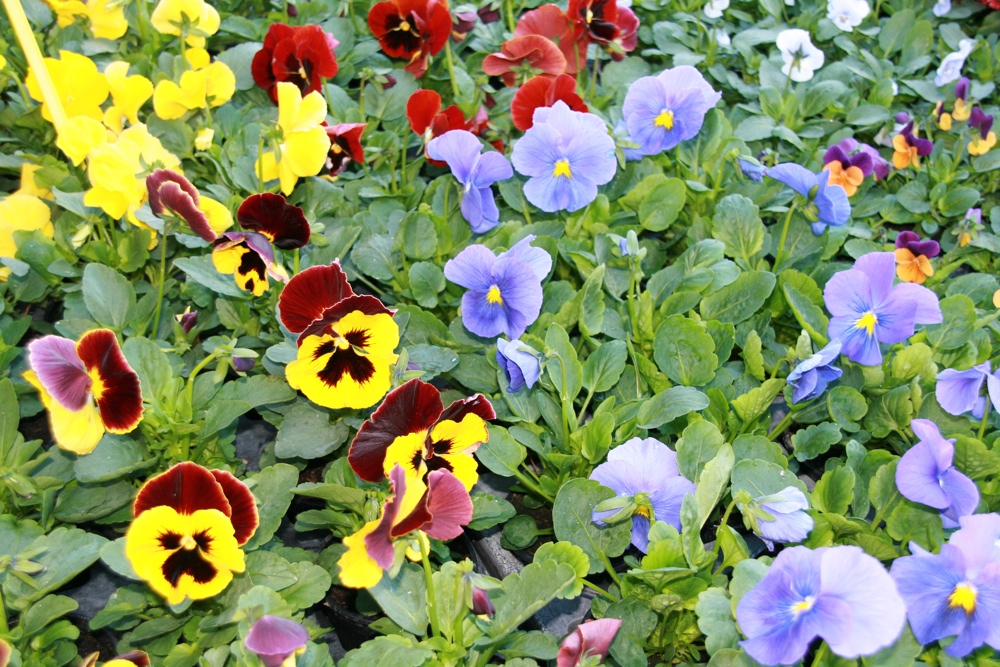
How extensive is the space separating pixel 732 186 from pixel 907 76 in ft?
3.19

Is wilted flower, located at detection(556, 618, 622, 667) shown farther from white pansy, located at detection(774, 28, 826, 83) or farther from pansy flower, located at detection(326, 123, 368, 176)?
white pansy, located at detection(774, 28, 826, 83)

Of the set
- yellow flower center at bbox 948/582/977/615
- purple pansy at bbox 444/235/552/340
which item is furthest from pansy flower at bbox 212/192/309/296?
yellow flower center at bbox 948/582/977/615

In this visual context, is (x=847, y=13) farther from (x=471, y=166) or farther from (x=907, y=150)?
(x=471, y=166)

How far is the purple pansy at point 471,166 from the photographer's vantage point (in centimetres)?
154

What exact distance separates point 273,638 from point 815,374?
858 mm

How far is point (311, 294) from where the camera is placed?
120 cm

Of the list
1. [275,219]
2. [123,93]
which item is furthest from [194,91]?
[275,219]

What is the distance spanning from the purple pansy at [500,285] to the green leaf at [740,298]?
1.13 feet

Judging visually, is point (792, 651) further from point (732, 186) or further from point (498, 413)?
point (732, 186)

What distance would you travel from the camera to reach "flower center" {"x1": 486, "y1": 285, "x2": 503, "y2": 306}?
1.38 meters

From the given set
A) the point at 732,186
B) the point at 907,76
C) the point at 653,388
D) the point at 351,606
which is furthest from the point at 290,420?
the point at 907,76

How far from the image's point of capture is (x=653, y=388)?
1.48 m

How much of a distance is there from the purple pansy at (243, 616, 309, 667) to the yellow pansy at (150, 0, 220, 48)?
1.33m

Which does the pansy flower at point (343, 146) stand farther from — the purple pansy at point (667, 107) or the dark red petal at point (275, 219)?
the purple pansy at point (667, 107)
